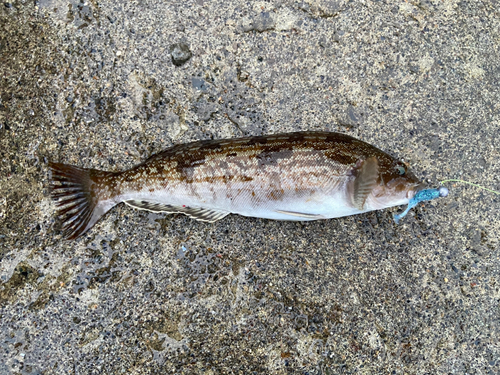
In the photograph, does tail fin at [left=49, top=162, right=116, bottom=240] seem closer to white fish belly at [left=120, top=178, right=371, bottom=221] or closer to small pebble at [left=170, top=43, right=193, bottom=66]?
white fish belly at [left=120, top=178, right=371, bottom=221]

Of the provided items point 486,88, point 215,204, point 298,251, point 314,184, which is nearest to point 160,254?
point 215,204

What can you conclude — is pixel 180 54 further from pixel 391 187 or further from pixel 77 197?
pixel 391 187

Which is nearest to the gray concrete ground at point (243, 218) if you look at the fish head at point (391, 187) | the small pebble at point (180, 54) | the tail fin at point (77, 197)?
the small pebble at point (180, 54)

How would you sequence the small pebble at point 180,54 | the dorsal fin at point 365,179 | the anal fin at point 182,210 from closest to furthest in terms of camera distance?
1. the dorsal fin at point 365,179
2. the anal fin at point 182,210
3. the small pebble at point 180,54

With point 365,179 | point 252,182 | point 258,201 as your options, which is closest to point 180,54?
point 252,182

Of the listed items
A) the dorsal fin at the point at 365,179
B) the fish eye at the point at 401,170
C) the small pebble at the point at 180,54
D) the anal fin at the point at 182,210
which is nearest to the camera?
the dorsal fin at the point at 365,179

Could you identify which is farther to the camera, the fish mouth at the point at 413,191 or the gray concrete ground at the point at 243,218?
the gray concrete ground at the point at 243,218

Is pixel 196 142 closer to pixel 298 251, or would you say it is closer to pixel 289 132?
pixel 289 132

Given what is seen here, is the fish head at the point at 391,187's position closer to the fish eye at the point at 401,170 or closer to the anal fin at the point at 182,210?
the fish eye at the point at 401,170
